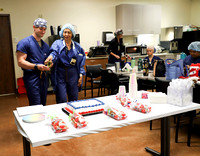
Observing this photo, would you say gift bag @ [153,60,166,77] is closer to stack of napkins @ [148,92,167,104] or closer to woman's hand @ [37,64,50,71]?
stack of napkins @ [148,92,167,104]

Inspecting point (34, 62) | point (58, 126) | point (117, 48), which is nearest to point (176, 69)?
point (34, 62)

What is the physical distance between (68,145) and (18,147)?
2.24 ft

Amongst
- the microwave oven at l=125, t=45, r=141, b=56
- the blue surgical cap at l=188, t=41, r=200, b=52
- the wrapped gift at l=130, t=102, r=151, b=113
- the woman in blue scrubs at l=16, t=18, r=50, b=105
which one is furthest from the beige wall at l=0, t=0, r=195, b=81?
the wrapped gift at l=130, t=102, r=151, b=113

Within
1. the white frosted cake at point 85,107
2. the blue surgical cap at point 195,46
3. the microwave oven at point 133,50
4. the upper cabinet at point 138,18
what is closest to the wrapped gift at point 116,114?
the white frosted cake at point 85,107

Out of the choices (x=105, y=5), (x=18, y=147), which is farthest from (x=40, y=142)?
(x=105, y=5)

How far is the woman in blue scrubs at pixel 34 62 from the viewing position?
8.78ft

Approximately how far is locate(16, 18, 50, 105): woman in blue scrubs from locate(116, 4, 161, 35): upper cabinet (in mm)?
4896

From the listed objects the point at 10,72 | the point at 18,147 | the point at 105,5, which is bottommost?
the point at 18,147

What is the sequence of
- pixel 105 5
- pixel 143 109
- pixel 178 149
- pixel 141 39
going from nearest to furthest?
pixel 143 109 → pixel 178 149 → pixel 105 5 → pixel 141 39

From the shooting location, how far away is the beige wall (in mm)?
6164

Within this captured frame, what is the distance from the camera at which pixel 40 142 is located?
132cm

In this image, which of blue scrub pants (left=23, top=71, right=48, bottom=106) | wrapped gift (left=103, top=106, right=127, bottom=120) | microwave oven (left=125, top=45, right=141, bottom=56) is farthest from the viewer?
microwave oven (left=125, top=45, right=141, bottom=56)

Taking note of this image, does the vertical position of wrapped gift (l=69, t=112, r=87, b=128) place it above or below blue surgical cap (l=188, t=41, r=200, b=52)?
below

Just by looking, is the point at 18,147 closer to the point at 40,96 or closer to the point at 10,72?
the point at 40,96
